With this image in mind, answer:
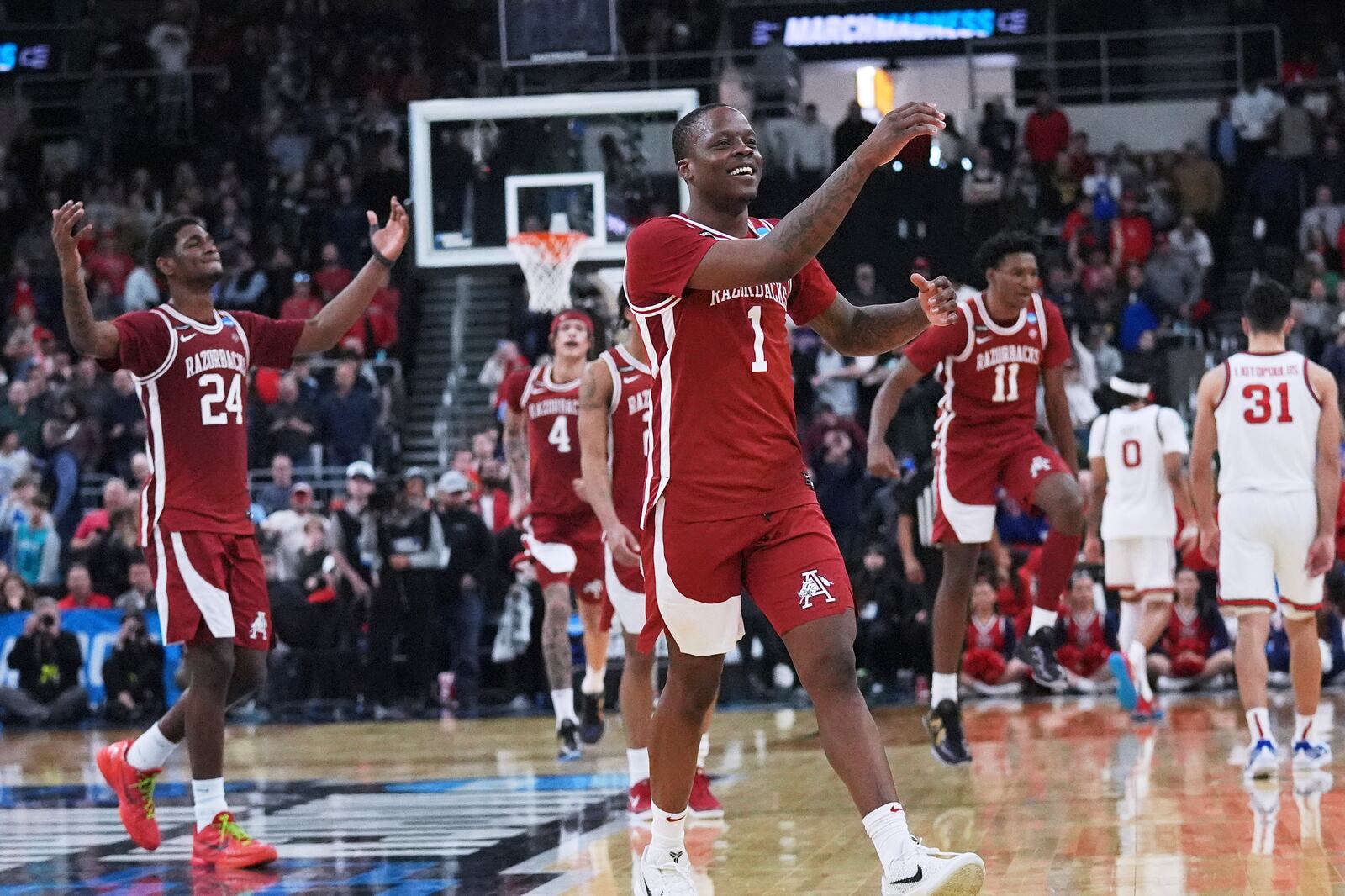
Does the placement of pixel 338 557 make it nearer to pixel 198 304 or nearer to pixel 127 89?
pixel 198 304

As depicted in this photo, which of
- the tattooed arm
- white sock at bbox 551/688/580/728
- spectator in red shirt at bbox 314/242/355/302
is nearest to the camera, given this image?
white sock at bbox 551/688/580/728

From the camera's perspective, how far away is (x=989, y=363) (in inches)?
376

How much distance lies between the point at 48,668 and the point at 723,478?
12410mm

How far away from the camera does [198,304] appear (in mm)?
8109

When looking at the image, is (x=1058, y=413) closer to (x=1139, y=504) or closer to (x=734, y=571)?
(x=1139, y=504)

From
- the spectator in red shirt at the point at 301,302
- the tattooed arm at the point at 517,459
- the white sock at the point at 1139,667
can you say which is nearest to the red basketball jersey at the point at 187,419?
the tattooed arm at the point at 517,459

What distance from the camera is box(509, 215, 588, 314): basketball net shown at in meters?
15.3

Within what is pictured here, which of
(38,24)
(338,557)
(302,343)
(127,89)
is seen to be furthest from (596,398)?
(38,24)

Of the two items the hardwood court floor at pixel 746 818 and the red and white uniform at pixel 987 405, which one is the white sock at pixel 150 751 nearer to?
the hardwood court floor at pixel 746 818

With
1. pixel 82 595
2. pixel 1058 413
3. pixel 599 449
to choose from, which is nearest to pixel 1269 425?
pixel 1058 413

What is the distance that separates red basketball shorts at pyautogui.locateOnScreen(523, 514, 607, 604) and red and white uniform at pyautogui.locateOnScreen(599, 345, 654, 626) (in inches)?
82.7

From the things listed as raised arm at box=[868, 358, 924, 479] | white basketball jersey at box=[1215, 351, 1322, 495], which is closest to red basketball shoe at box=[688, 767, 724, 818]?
raised arm at box=[868, 358, 924, 479]

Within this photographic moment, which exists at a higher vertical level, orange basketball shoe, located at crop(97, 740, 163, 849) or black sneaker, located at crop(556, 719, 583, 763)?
orange basketball shoe, located at crop(97, 740, 163, 849)

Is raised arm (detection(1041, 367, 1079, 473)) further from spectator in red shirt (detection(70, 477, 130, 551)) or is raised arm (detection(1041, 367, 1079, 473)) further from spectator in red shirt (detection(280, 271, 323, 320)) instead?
spectator in red shirt (detection(280, 271, 323, 320))
